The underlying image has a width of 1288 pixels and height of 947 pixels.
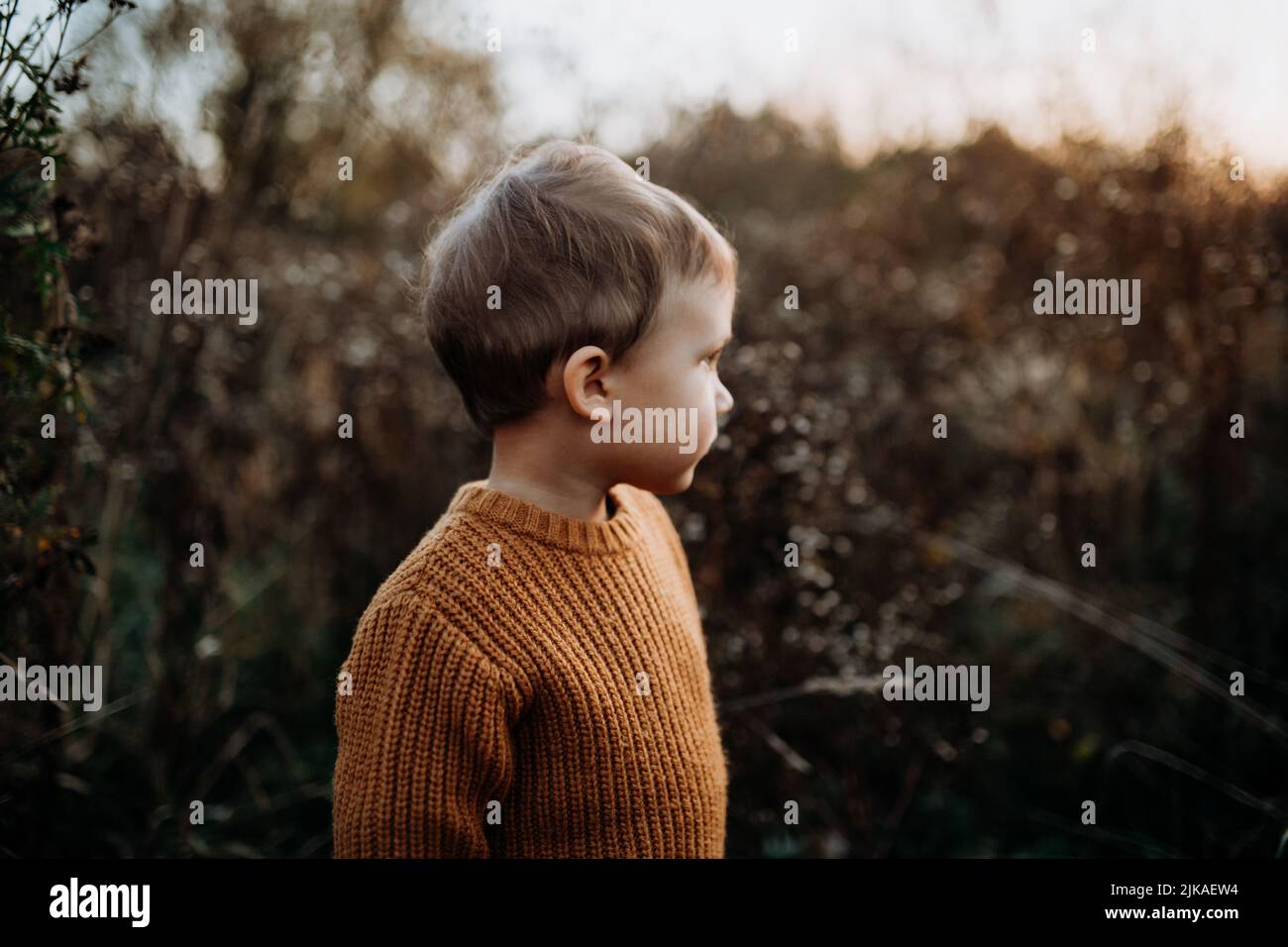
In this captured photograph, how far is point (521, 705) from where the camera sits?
1398 millimetres

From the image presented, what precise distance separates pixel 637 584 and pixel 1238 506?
2.60 metres

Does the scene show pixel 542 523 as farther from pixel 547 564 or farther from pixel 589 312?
pixel 589 312

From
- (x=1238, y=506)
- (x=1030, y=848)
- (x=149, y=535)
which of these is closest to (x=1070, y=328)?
(x=1238, y=506)

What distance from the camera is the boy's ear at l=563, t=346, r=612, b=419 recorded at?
1.43 meters

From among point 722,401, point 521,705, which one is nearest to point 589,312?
point 722,401

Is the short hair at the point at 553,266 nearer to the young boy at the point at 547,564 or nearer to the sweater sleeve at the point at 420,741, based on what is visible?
the young boy at the point at 547,564

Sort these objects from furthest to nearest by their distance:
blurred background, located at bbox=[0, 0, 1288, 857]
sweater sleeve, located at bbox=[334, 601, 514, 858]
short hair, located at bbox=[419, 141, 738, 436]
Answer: blurred background, located at bbox=[0, 0, 1288, 857], short hair, located at bbox=[419, 141, 738, 436], sweater sleeve, located at bbox=[334, 601, 514, 858]

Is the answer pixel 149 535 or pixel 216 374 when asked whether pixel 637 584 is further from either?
pixel 149 535

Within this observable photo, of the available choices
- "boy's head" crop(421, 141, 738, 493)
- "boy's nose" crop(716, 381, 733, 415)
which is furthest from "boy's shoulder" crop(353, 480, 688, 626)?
"boy's nose" crop(716, 381, 733, 415)

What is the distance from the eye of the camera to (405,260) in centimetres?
362

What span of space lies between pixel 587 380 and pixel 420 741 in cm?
59

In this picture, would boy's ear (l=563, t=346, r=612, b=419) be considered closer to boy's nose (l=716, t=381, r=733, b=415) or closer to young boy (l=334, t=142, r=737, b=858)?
young boy (l=334, t=142, r=737, b=858)

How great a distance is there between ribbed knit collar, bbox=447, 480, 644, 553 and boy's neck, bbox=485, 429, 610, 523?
2cm

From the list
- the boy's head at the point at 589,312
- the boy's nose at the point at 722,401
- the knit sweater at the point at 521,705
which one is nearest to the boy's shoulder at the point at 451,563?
the knit sweater at the point at 521,705
